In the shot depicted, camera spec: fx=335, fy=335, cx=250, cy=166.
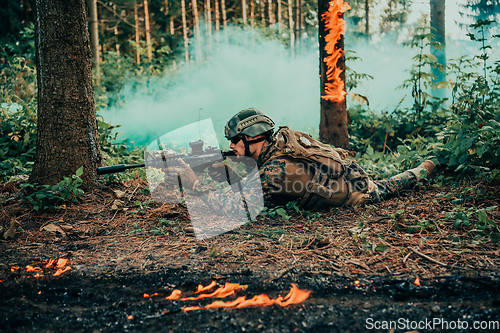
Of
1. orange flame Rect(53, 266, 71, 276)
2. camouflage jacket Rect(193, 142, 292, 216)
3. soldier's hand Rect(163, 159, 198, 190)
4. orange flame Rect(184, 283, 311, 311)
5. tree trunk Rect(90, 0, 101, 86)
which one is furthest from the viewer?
tree trunk Rect(90, 0, 101, 86)

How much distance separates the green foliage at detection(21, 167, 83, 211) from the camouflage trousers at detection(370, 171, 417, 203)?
11.1 feet

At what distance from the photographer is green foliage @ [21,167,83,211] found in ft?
11.5

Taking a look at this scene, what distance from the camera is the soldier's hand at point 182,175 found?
11.3 ft

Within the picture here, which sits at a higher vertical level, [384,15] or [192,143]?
[384,15]

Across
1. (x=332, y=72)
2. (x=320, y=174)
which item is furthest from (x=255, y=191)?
(x=332, y=72)

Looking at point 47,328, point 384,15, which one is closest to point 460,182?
point 47,328

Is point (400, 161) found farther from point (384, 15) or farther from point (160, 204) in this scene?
point (384, 15)

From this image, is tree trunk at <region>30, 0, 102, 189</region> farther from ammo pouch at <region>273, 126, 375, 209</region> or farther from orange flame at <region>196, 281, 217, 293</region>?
orange flame at <region>196, 281, 217, 293</region>

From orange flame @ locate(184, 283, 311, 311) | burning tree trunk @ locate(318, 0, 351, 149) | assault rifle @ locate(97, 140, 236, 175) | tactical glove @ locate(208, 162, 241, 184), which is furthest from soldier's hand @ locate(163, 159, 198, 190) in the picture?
burning tree trunk @ locate(318, 0, 351, 149)

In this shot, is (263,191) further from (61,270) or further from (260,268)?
(61,270)

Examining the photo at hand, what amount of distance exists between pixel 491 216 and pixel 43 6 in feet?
16.6

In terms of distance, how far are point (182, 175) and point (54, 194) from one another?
143 centimetres

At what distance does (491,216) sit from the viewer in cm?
313

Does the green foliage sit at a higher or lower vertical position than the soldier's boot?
higher
